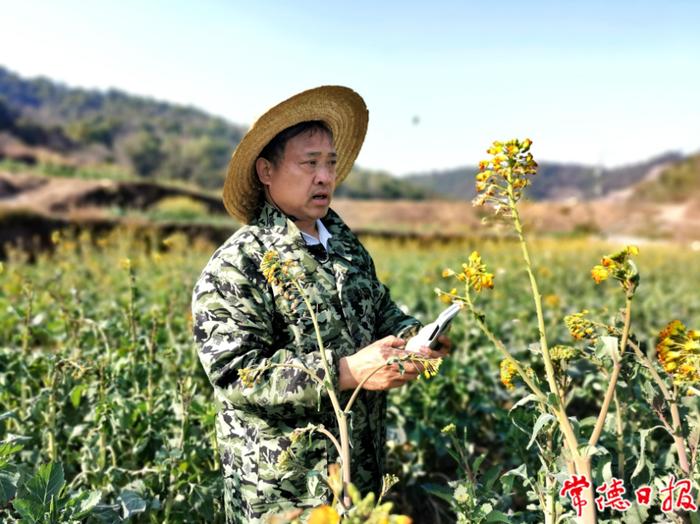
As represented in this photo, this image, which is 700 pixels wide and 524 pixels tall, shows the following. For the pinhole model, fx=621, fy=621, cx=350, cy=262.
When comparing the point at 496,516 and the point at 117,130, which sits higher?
the point at 117,130

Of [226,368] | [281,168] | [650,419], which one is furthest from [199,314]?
[650,419]

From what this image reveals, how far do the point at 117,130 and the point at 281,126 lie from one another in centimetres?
6514

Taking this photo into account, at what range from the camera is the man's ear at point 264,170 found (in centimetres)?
186

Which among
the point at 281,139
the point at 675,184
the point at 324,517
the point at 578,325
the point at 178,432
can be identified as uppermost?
the point at 675,184

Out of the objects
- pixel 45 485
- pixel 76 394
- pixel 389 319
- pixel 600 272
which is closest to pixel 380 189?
pixel 76 394

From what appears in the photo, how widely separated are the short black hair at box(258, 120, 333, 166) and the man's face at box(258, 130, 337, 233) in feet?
0.04

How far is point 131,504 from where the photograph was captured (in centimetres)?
165

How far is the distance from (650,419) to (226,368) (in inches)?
55.3

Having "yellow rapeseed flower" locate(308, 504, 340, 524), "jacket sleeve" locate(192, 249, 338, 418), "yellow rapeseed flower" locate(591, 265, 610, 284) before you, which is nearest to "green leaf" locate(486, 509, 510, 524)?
"jacket sleeve" locate(192, 249, 338, 418)

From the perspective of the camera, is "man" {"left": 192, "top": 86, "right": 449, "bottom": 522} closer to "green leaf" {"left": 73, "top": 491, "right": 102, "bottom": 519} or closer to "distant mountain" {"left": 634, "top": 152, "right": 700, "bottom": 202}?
"green leaf" {"left": 73, "top": 491, "right": 102, "bottom": 519}

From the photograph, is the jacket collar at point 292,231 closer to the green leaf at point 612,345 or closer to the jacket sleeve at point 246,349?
the jacket sleeve at point 246,349

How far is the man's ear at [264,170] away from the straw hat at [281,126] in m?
0.02

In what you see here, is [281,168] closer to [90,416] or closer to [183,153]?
[90,416]

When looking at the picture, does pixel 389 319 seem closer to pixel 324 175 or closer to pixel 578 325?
pixel 324 175
